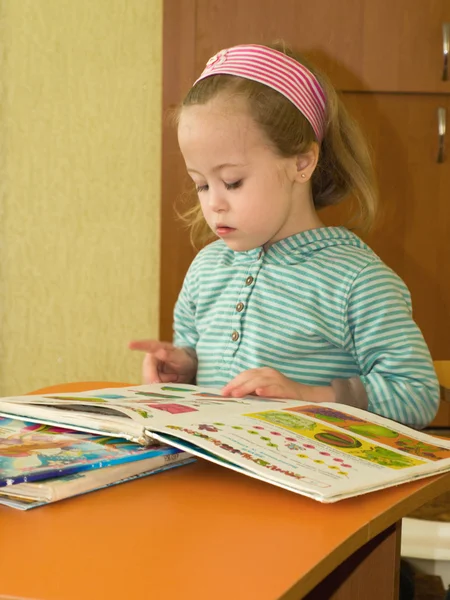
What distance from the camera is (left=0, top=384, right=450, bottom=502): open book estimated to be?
577mm

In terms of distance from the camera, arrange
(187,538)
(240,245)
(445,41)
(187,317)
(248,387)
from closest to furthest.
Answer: (187,538) < (248,387) < (240,245) < (187,317) < (445,41)

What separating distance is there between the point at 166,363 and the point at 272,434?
542 mm

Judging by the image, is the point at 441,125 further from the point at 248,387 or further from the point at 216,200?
the point at 248,387

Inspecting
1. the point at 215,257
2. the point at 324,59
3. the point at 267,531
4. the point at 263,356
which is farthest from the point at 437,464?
the point at 324,59

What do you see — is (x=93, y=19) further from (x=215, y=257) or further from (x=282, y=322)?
(x=282, y=322)

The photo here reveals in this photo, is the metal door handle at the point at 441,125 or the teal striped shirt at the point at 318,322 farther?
the metal door handle at the point at 441,125

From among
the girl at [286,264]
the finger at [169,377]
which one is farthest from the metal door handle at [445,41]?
the finger at [169,377]

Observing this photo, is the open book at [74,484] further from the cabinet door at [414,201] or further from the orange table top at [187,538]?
the cabinet door at [414,201]

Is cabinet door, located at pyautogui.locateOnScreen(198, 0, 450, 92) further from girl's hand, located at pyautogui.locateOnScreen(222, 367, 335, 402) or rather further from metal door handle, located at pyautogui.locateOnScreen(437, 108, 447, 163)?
girl's hand, located at pyautogui.locateOnScreen(222, 367, 335, 402)

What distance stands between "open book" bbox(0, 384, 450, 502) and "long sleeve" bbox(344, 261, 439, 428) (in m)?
0.20

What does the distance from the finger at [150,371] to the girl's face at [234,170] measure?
0.63 feet

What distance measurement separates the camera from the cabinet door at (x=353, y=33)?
206 centimetres

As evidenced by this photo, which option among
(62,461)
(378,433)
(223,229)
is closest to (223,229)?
(223,229)

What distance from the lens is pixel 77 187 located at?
2453 millimetres
